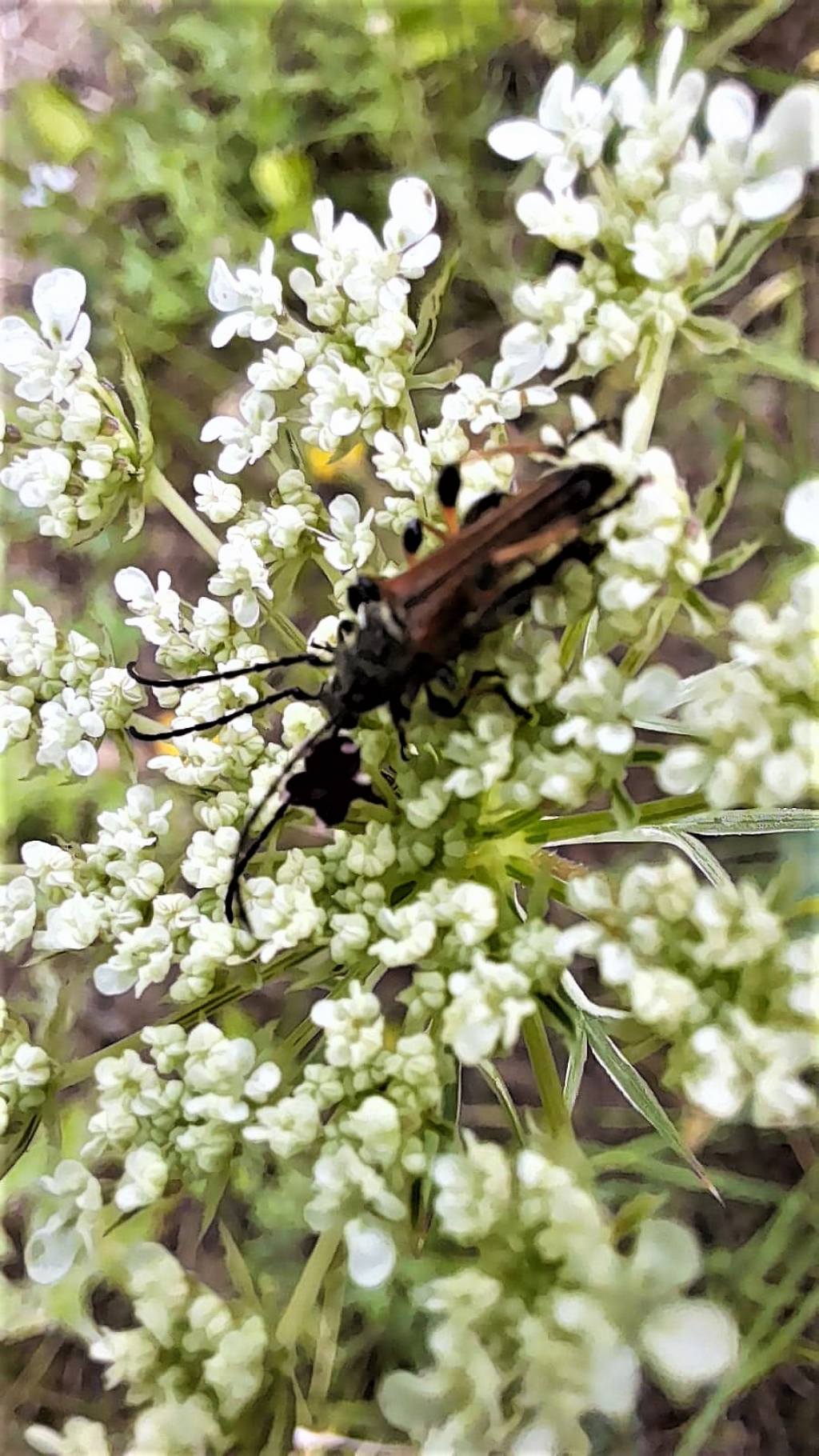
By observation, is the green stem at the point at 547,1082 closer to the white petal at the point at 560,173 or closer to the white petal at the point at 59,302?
the white petal at the point at 560,173

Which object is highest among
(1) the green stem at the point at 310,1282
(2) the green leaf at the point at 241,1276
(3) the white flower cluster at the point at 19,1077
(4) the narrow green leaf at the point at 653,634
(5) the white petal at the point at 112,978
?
(4) the narrow green leaf at the point at 653,634

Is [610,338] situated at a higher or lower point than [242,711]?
higher

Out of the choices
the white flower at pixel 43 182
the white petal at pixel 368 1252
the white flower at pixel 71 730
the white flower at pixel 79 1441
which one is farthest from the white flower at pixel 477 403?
the white flower at pixel 43 182

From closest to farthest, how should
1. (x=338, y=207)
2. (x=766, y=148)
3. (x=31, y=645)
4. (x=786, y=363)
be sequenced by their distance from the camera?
(x=766, y=148), (x=31, y=645), (x=786, y=363), (x=338, y=207)

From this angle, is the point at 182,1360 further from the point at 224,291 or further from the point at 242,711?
the point at 224,291

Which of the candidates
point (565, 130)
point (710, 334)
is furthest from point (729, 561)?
point (565, 130)

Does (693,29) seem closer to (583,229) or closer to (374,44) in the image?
(374,44)

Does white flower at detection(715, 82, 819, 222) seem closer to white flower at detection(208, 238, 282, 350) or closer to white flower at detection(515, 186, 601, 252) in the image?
white flower at detection(515, 186, 601, 252)

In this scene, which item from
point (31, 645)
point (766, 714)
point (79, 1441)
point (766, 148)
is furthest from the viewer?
point (31, 645)
